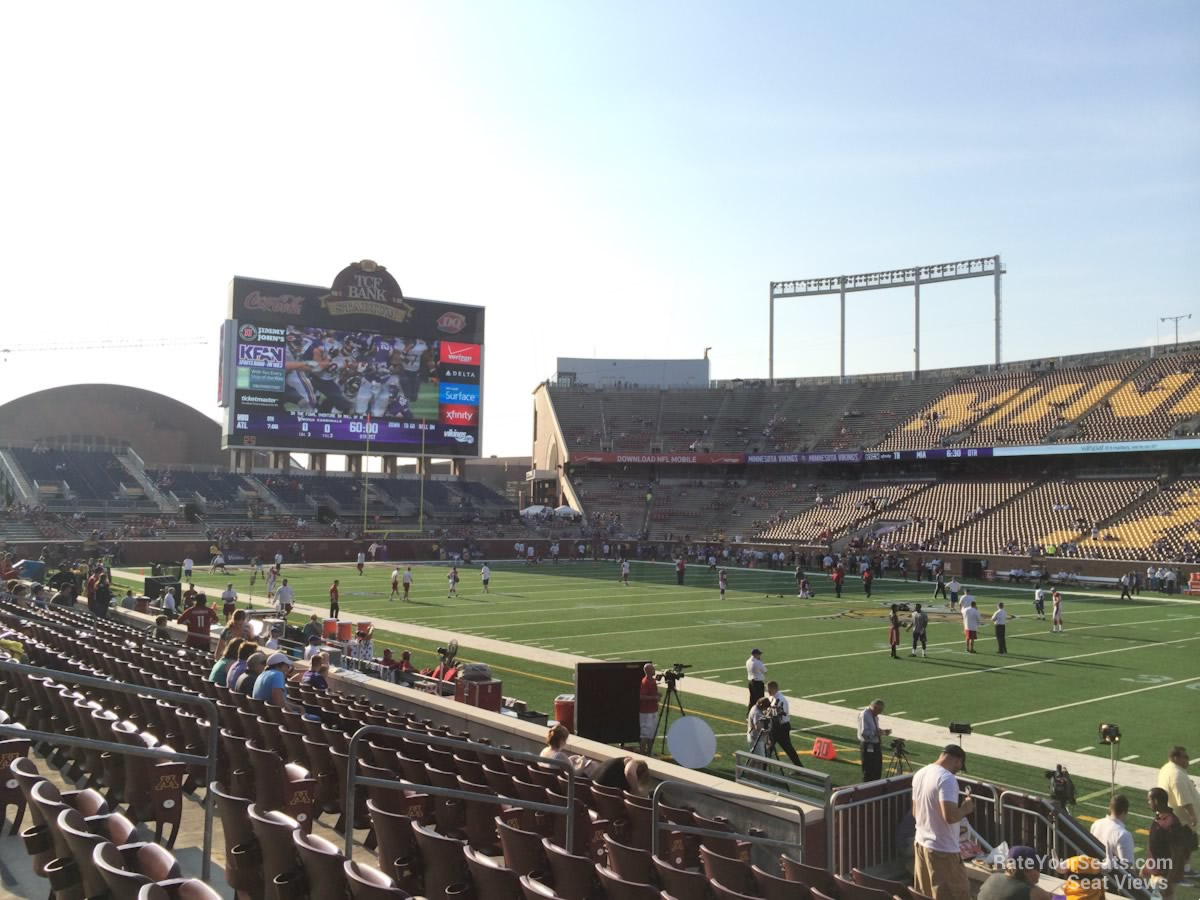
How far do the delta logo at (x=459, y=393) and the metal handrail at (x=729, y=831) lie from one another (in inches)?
2226

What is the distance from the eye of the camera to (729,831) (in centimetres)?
803

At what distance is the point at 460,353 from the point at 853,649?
44795mm

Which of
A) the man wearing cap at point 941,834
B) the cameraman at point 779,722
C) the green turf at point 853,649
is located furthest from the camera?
the green turf at point 853,649

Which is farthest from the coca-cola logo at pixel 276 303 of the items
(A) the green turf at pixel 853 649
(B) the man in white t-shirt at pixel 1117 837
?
(B) the man in white t-shirt at pixel 1117 837

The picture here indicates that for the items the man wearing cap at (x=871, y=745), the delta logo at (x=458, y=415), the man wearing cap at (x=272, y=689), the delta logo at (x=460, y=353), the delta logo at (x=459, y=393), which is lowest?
the man wearing cap at (x=871, y=745)

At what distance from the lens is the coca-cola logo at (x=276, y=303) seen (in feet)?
191

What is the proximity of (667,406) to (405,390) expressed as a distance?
25.1 m

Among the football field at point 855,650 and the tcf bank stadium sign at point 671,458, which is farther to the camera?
the tcf bank stadium sign at point 671,458

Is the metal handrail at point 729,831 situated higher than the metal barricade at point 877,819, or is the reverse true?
the metal handrail at point 729,831

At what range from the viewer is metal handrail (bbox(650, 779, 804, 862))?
7297 millimetres

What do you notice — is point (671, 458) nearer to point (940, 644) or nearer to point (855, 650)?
point (940, 644)

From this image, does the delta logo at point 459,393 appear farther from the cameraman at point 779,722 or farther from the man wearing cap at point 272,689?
the man wearing cap at point 272,689

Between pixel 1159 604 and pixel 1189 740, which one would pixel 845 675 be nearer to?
pixel 1189 740

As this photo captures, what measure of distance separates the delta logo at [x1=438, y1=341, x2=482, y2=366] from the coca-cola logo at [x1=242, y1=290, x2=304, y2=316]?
9443 millimetres
